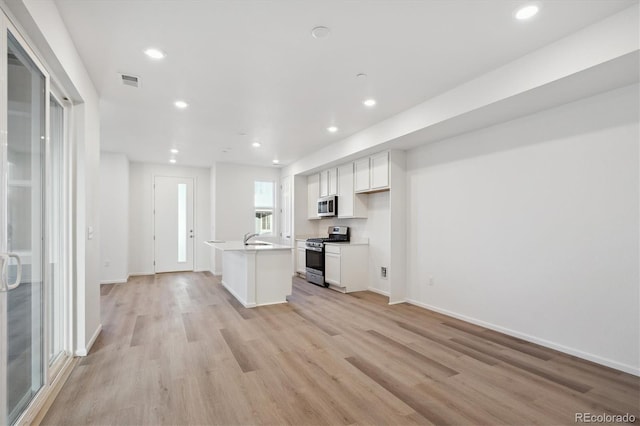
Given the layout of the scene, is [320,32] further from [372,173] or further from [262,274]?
[262,274]

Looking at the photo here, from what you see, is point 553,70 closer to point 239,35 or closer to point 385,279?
point 239,35

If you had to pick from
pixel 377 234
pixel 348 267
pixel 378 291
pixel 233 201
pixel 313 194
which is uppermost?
pixel 313 194

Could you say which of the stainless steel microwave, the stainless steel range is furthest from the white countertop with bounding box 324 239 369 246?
the stainless steel microwave

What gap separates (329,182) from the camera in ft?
21.6

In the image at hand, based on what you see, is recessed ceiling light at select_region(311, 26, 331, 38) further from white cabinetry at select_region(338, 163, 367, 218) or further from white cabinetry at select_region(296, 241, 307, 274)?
white cabinetry at select_region(296, 241, 307, 274)

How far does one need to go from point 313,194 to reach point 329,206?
1.05 metres

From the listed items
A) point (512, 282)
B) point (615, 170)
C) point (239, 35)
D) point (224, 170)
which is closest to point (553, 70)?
point (615, 170)

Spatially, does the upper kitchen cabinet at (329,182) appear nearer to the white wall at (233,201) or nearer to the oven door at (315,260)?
the oven door at (315,260)

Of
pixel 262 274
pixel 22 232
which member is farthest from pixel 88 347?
pixel 262 274

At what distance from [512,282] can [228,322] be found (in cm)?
332

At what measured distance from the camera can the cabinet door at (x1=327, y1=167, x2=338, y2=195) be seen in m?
6.34

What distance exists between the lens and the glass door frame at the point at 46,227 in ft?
5.25

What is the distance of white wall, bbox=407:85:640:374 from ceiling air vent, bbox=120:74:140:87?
3737 millimetres

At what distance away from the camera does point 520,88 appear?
280cm
